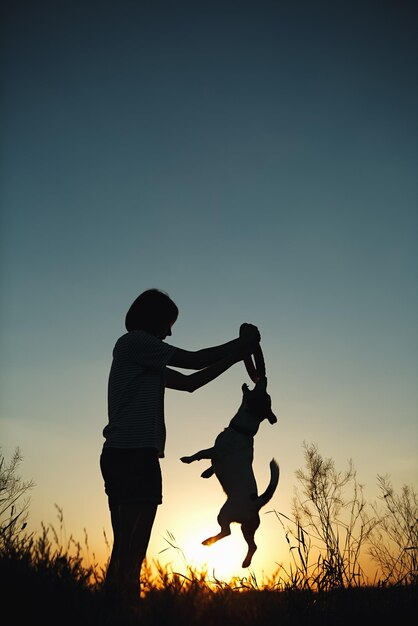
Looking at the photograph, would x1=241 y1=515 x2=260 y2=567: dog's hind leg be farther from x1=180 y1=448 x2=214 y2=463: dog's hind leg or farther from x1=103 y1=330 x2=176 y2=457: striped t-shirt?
x1=103 y1=330 x2=176 y2=457: striped t-shirt

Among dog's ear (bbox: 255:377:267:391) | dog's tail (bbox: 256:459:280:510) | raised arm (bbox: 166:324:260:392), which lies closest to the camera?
raised arm (bbox: 166:324:260:392)

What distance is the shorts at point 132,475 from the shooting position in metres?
2.88

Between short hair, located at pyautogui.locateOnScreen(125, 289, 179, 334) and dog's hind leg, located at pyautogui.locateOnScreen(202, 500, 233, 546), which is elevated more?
short hair, located at pyautogui.locateOnScreen(125, 289, 179, 334)

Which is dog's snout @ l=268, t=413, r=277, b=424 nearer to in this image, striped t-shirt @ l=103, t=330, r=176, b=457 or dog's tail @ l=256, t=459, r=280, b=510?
dog's tail @ l=256, t=459, r=280, b=510

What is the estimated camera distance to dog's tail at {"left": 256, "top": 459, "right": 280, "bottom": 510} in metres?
3.36

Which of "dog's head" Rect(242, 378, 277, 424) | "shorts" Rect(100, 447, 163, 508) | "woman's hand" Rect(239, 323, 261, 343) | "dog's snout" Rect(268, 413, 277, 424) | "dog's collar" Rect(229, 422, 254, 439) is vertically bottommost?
"shorts" Rect(100, 447, 163, 508)

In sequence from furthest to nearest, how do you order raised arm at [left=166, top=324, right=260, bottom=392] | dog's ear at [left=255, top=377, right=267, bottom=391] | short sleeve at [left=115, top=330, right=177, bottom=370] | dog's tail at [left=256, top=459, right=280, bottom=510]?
dog's ear at [left=255, top=377, right=267, bottom=391], dog's tail at [left=256, top=459, right=280, bottom=510], raised arm at [left=166, top=324, right=260, bottom=392], short sleeve at [left=115, top=330, right=177, bottom=370]

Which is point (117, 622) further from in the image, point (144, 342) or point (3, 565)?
point (144, 342)

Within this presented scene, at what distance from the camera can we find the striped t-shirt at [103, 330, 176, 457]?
3002 millimetres

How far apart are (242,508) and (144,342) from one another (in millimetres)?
1186

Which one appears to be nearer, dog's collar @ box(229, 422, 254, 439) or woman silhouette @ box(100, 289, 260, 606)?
woman silhouette @ box(100, 289, 260, 606)

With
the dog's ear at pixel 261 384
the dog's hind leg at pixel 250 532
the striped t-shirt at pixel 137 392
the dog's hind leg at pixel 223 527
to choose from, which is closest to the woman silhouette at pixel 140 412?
the striped t-shirt at pixel 137 392

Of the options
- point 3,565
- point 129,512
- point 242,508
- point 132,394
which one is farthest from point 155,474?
point 3,565

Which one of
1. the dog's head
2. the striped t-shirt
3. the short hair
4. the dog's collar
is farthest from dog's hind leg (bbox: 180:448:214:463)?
the short hair
